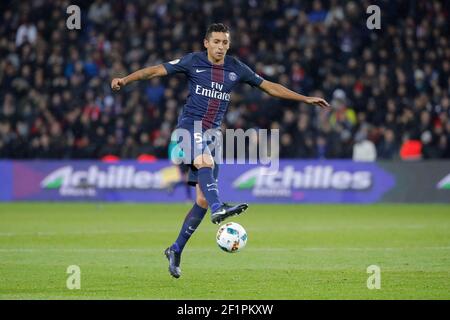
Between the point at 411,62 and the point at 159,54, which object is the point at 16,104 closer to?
the point at 159,54

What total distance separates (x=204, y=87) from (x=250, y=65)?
14.6 meters

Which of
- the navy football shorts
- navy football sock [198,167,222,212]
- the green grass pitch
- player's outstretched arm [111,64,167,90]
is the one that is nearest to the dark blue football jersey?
the navy football shorts

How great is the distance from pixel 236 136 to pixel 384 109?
158 inches

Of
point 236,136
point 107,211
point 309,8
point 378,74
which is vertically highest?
point 309,8

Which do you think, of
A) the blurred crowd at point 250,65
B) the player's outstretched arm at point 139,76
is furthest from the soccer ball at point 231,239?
the blurred crowd at point 250,65

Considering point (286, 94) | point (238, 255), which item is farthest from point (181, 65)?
point (238, 255)

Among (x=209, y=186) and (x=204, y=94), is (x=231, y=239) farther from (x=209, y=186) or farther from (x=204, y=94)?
(x=204, y=94)

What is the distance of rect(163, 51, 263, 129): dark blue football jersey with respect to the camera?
32.6 ft

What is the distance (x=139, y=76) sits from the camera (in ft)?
31.4

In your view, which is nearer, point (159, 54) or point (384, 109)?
point (384, 109)

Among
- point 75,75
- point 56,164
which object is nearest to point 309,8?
point 75,75

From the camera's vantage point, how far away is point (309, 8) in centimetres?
2628

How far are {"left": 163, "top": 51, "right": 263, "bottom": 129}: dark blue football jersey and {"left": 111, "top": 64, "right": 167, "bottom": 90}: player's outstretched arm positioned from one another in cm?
23

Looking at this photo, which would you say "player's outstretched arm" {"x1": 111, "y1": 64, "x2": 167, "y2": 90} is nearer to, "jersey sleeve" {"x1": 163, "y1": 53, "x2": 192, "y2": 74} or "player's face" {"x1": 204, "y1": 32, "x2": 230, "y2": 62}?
"jersey sleeve" {"x1": 163, "y1": 53, "x2": 192, "y2": 74}
